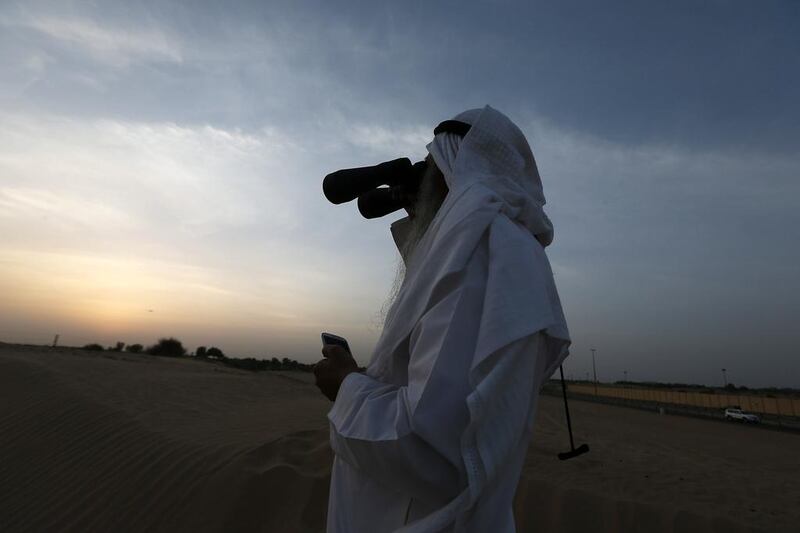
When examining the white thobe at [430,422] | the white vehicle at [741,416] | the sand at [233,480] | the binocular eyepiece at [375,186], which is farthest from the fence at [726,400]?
the white thobe at [430,422]

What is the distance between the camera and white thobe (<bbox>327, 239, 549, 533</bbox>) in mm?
967

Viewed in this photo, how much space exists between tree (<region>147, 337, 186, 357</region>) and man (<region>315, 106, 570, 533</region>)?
32.2 meters

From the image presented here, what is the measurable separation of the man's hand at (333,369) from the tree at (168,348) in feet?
105

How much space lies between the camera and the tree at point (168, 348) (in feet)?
96.9

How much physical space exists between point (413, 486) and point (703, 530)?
4523 millimetres

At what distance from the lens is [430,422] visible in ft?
3.13

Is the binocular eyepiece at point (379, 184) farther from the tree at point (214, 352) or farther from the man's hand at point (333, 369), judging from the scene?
the tree at point (214, 352)

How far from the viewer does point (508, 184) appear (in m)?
1.46

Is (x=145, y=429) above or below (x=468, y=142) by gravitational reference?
below

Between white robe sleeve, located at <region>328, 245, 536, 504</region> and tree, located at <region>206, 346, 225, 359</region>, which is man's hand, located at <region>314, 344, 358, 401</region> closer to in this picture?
white robe sleeve, located at <region>328, 245, 536, 504</region>

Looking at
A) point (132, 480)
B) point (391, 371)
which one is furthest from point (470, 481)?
point (132, 480)

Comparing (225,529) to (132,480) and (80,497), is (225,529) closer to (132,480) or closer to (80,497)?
(132,480)

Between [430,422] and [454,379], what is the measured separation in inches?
4.3

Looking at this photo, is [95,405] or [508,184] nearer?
[508,184]
